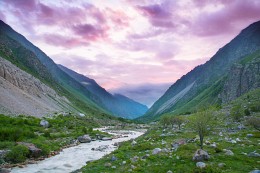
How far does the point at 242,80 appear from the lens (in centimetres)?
14038

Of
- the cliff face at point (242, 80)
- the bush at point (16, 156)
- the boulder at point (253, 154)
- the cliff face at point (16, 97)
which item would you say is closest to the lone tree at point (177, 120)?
the boulder at point (253, 154)

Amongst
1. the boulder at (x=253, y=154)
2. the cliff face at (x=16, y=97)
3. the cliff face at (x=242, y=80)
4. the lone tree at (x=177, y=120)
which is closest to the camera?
the boulder at (x=253, y=154)

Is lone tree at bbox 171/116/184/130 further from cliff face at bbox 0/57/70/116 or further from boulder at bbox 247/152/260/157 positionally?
cliff face at bbox 0/57/70/116

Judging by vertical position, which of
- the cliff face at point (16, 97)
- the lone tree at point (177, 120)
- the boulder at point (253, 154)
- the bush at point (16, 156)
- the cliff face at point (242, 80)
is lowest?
the bush at point (16, 156)

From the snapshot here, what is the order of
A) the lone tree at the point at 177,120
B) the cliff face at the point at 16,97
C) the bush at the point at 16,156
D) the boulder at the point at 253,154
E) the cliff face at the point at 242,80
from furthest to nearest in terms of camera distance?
the cliff face at the point at 242,80 → the cliff face at the point at 16,97 → the lone tree at the point at 177,120 → the bush at the point at 16,156 → the boulder at the point at 253,154

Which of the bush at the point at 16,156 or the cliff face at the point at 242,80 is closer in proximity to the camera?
the bush at the point at 16,156

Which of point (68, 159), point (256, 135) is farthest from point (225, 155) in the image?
point (68, 159)

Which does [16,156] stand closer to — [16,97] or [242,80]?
[16,97]

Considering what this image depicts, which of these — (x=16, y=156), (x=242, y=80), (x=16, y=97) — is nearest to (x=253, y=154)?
(x=16, y=156)

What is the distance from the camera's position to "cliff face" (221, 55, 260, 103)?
130 meters

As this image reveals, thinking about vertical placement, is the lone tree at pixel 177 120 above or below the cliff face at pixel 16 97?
below

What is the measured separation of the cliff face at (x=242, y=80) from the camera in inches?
5114

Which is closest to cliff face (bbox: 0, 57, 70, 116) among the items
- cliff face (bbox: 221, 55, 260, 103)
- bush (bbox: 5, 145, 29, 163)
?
bush (bbox: 5, 145, 29, 163)

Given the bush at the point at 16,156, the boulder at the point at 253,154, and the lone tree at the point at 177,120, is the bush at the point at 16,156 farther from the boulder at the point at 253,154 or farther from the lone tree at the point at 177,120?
the lone tree at the point at 177,120
